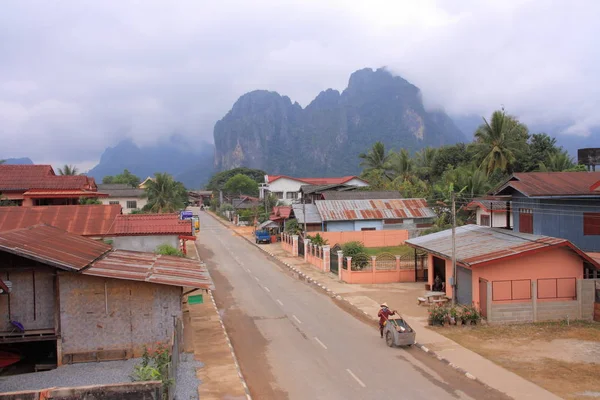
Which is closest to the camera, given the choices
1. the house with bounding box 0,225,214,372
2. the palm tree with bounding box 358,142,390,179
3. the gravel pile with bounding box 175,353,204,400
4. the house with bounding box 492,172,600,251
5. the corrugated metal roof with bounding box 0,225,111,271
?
the gravel pile with bounding box 175,353,204,400

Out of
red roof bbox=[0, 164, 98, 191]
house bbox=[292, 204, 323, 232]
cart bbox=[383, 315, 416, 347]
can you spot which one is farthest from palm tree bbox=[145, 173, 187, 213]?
cart bbox=[383, 315, 416, 347]

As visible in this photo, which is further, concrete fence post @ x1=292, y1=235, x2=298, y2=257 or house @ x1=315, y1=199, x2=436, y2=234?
house @ x1=315, y1=199, x2=436, y2=234

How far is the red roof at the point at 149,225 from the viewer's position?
2380cm

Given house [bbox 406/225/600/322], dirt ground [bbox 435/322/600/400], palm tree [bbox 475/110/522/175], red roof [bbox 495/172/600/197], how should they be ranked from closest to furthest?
1. dirt ground [bbox 435/322/600/400]
2. house [bbox 406/225/600/322]
3. red roof [bbox 495/172/600/197]
4. palm tree [bbox 475/110/522/175]

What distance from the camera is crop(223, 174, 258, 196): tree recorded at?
112000 millimetres

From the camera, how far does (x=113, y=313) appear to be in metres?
14.4

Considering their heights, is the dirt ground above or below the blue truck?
below

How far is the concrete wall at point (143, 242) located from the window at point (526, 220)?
694 inches

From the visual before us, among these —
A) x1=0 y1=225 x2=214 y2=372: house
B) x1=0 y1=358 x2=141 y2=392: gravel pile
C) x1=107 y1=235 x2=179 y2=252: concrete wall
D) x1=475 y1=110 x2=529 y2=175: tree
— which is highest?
x1=475 y1=110 x2=529 y2=175: tree

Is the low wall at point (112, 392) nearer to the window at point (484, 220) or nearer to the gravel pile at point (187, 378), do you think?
the gravel pile at point (187, 378)

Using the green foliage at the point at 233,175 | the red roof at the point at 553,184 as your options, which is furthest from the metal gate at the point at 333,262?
the green foliage at the point at 233,175

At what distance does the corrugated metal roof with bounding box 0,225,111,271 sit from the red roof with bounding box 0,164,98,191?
70.8 ft

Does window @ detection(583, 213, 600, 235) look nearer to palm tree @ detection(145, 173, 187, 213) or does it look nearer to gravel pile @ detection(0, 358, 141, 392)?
gravel pile @ detection(0, 358, 141, 392)

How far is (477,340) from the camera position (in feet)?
54.5
